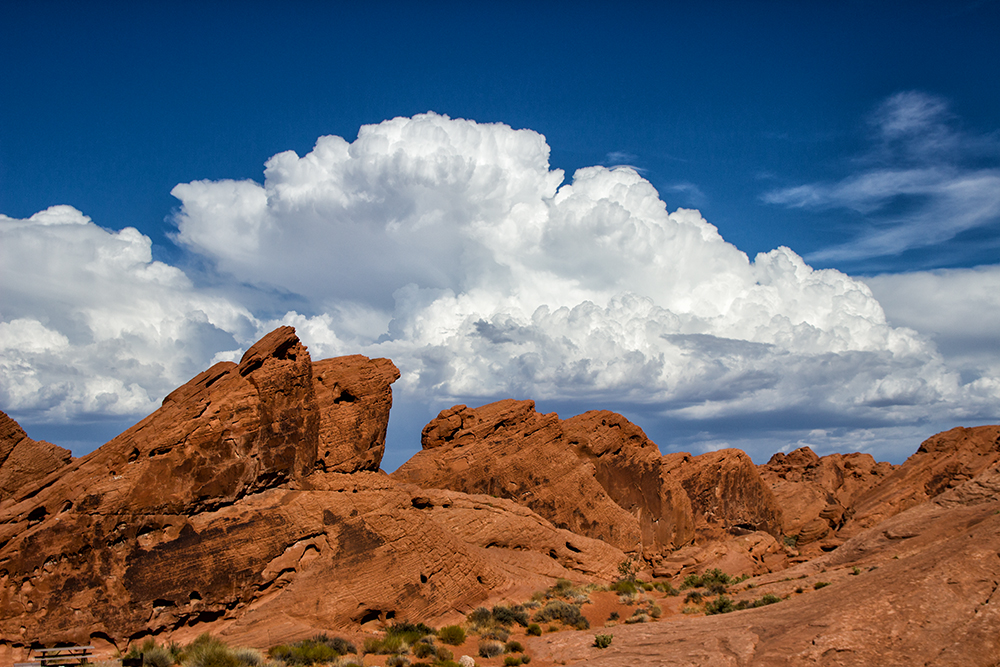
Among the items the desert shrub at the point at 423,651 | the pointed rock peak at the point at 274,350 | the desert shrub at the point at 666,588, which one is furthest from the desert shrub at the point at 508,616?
the desert shrub at the point at 666,588

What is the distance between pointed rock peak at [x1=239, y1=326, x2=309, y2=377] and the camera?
74.3 feet

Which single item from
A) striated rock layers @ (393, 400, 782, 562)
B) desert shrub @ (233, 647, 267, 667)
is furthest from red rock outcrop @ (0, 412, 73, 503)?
striated rock layers @ (393, 400, 782, 562)

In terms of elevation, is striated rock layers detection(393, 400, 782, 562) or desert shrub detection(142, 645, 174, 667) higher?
striated rock layers detection(393, 400, 782, 562)

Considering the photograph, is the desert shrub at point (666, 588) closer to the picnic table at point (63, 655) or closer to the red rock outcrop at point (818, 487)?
the red rock outcrop at point (818, 487)

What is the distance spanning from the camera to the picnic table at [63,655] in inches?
674

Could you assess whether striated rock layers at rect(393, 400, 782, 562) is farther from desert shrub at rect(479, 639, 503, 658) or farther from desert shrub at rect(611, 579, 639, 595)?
desert shrub at rect(479, 639, 503, 658)

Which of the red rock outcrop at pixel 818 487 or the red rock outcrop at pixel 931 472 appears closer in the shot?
the red rock outcrop at pixel 931 472

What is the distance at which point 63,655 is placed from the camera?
17.5 meters

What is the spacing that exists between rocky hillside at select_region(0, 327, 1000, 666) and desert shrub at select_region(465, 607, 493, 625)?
1.25 ft

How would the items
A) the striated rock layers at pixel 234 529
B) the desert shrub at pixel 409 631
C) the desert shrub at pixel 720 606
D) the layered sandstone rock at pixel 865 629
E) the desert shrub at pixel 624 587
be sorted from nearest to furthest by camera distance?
1. the layered sandstone rock at pixel 865 629
2. the striated rock layers at pixel 234 529
3. the desert shrub at pixel 409 631
4. the desert shrub at pixel 720 606
5. the desert shrub at pixel 624 587

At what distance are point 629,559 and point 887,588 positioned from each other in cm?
2308

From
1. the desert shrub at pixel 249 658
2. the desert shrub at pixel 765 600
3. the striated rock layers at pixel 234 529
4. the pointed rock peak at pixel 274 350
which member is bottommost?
the desert shrub at pixel 765 600

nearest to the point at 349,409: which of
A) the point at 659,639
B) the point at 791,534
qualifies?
the point at 659,639

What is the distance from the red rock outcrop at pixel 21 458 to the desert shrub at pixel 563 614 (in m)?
16.3
